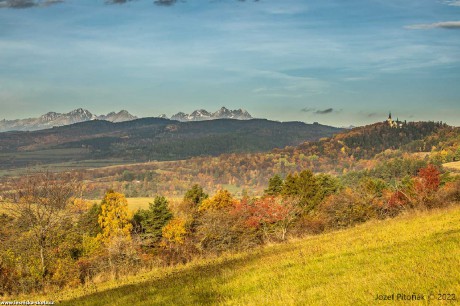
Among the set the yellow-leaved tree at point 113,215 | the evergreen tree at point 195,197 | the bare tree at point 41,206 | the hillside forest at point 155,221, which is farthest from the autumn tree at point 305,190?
the bare tree at point 41,206

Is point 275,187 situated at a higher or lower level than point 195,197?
higher

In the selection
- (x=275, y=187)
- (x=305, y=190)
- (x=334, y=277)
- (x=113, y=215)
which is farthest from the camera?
(x=275, y=187)

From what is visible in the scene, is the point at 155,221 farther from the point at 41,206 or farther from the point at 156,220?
the point at 41,206

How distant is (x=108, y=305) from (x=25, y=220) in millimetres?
21751

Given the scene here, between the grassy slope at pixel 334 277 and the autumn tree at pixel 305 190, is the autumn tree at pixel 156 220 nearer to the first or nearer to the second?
the autumn tree at pixel 305 190

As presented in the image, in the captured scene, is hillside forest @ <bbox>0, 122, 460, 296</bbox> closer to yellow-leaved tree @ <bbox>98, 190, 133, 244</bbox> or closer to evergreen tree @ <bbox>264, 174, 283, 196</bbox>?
evergreen tree @ <bbox>264, 174, 283, 196</bbox>

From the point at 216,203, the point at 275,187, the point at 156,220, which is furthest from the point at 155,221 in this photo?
the point at 275,187

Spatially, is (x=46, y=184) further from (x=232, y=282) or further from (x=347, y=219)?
(x=347, y=219)

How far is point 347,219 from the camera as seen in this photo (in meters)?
80.9

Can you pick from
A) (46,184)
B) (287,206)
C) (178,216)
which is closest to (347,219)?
(287,206)

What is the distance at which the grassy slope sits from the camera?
11.5 meters

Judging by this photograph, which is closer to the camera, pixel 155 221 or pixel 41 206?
pixel 41 206

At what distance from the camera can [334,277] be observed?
13.9 metres

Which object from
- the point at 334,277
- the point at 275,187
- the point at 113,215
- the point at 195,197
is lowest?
the point at 113,215
